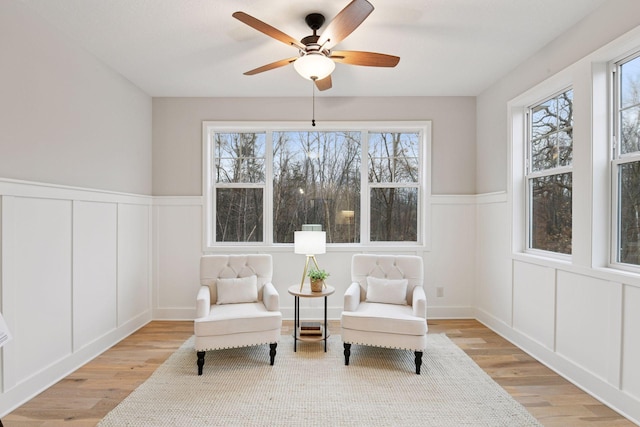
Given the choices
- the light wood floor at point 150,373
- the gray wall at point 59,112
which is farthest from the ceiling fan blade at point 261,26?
the light wood floor at point 150,373

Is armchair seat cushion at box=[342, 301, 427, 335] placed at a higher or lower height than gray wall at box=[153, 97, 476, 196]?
lower

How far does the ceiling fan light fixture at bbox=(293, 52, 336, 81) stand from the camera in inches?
93.7

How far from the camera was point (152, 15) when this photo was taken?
2.51 metres

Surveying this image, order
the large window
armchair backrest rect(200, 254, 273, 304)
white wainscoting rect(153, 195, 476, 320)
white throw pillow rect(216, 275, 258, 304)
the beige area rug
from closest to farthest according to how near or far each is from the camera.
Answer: the beige area rug < white throw pillow rect(216, 275, 258, 304) < armchair backrest rect(200, 254, 273, 304) < white wainscoting rect(153, 195, 476, 320) < the large window

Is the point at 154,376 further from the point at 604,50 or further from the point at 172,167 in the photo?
the point at 604,50

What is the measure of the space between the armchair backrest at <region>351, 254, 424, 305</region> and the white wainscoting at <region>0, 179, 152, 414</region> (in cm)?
237

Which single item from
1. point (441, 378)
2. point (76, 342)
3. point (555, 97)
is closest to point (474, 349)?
point (441, 378)

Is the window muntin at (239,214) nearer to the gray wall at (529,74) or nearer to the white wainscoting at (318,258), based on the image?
the white wainscoting at (318,258)

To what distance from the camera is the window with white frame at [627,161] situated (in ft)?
7.52

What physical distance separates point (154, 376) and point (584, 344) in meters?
3.20

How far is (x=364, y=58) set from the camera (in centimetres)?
253

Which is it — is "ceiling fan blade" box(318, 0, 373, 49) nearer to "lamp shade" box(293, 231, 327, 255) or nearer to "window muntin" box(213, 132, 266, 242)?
"lamp shade" box(293, 231, 327, 255)

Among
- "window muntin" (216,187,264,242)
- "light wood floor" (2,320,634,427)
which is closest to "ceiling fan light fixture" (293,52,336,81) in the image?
"window muntin" (216,187,264,242)

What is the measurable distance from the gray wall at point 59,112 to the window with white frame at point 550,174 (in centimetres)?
396
